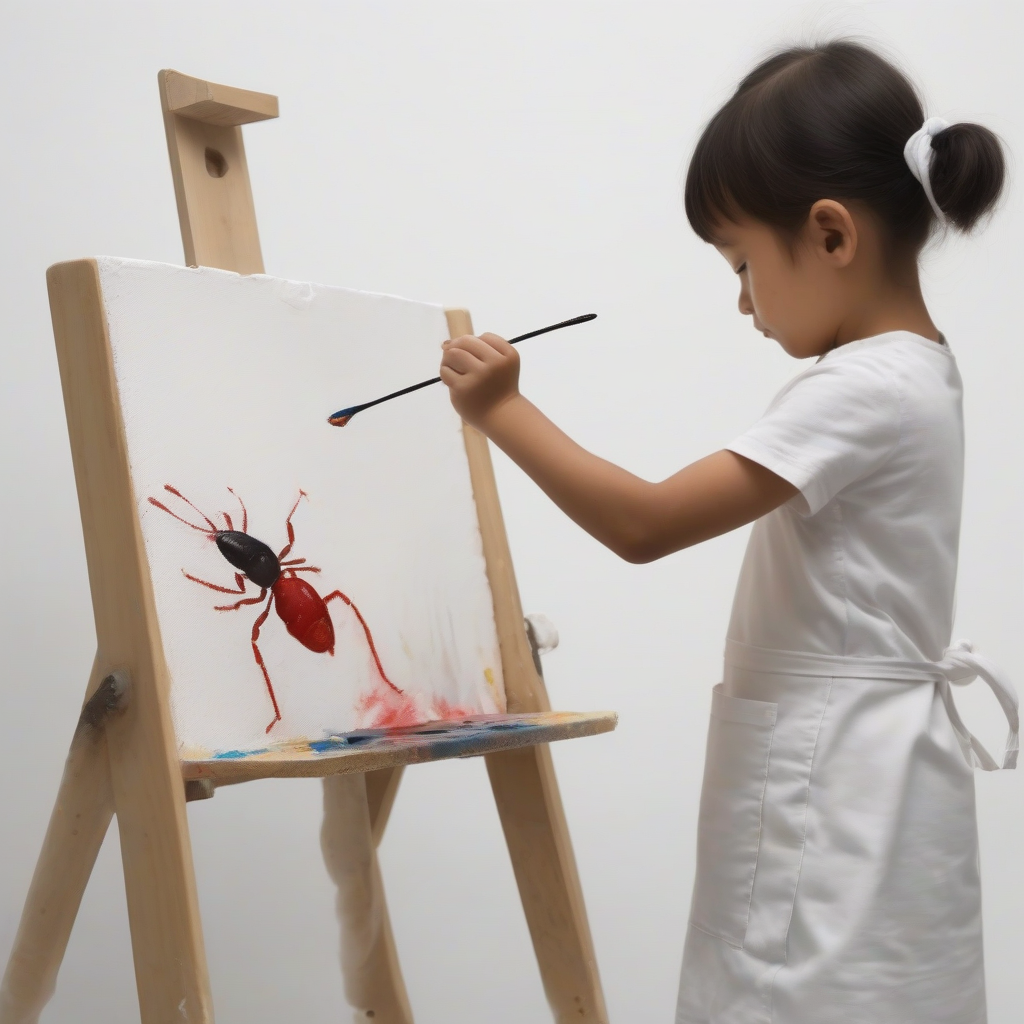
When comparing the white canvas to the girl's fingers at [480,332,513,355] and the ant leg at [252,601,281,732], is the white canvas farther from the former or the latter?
the girl's fingers at [480,332,513,355]

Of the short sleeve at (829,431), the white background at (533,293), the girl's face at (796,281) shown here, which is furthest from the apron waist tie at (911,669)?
the white background at (533,293)

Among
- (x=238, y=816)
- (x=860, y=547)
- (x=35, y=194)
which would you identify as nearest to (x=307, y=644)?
(x=860, y=547)

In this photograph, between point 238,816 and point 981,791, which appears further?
point 981,791

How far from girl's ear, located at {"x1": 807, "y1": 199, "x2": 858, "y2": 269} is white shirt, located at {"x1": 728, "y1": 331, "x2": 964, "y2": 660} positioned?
0.06 meters

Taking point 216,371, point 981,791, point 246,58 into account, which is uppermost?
point 246,58

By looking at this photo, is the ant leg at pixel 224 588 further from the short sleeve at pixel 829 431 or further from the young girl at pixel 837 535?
the short sleeve at pixel 829 431

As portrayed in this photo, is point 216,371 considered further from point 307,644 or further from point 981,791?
point 981,791

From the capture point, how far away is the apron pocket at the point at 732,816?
0.88 m

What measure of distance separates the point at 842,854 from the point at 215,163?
2.58 feet

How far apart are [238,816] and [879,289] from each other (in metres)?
1.11

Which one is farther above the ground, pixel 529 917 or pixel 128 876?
pixel 128 876

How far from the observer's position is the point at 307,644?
3.27 ft

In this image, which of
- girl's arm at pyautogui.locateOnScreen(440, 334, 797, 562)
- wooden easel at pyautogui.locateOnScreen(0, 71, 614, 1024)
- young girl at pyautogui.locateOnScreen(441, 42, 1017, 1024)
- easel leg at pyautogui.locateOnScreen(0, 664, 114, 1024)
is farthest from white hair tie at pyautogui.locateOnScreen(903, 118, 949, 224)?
easel leg at pyautogui.locateOnScreen(0, 664, 114, 1024)

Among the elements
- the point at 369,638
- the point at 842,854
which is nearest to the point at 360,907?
the point at 369,638
